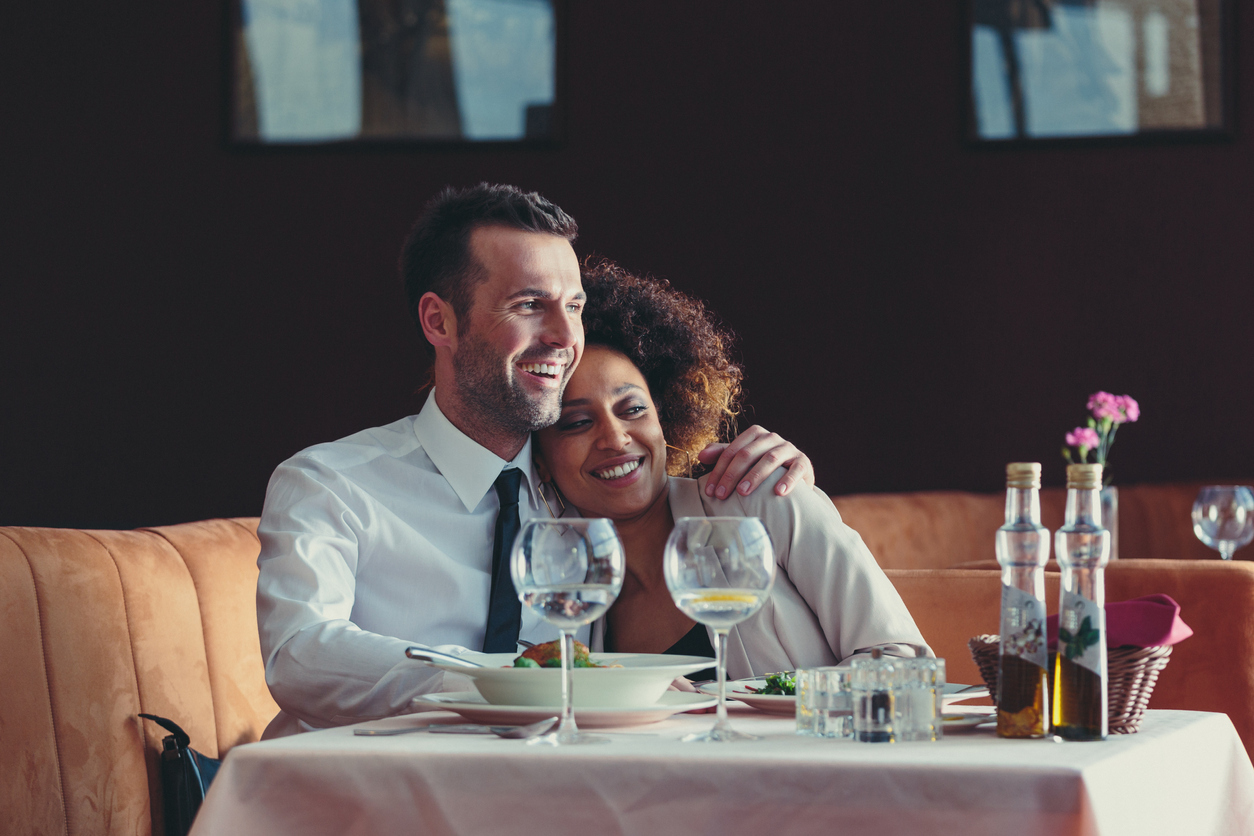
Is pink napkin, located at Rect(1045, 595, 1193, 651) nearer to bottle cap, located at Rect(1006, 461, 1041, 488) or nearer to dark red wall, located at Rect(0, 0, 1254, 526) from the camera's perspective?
bottle cap, located at Rect(1006, 461, 1041, 488)

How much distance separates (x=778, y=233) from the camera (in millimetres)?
4789

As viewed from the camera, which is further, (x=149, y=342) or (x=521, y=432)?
(x=149, y=342)

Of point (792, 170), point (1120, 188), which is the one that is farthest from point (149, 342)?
point (1120, 188)

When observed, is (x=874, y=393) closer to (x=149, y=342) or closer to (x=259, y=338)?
(x=259, y=338)

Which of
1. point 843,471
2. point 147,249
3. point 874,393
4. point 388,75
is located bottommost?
point 843,471

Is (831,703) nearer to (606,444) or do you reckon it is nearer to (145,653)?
(606,444)

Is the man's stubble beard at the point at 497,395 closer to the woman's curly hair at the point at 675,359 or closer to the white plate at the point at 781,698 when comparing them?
the woman's curly hair at the point at 675,359

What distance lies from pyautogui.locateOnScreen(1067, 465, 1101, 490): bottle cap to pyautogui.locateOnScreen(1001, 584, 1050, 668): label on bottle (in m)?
0.10

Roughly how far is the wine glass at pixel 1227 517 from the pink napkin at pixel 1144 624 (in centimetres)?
217

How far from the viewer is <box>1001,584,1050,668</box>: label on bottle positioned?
1.03 metres

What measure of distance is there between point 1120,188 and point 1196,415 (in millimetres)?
899

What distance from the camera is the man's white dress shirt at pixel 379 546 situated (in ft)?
5.14

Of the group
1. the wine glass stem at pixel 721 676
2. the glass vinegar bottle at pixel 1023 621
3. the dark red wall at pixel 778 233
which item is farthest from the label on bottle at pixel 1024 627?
the dark red wall at pixel 778 233

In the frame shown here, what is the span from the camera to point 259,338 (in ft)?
15.3
